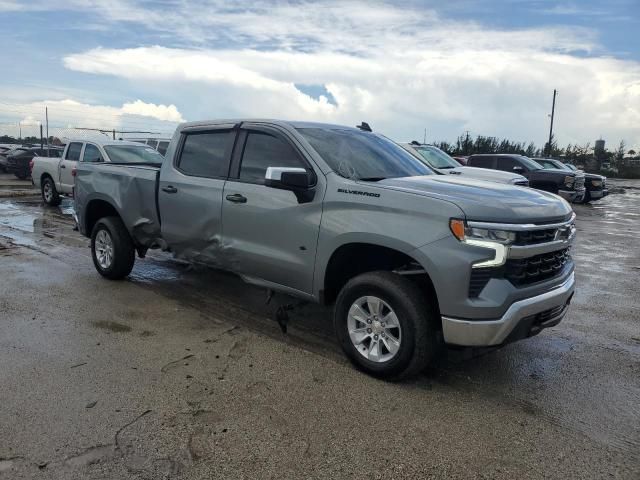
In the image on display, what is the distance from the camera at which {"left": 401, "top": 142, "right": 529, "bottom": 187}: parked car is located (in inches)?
454

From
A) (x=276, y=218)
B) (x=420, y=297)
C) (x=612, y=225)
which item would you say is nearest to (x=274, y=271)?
(x=276, y=218)

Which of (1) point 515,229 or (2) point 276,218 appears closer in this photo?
(1) point 515,229

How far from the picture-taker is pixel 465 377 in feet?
14.0

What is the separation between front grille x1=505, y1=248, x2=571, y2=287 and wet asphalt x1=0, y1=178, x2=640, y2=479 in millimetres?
716

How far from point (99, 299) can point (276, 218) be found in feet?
8.60

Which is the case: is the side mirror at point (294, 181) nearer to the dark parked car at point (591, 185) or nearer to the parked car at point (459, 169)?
the parked car at point (459, 169)

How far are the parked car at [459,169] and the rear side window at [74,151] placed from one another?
319 inches

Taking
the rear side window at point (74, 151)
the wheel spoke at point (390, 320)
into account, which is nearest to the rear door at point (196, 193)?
the wheel spoke at point (390, 320)

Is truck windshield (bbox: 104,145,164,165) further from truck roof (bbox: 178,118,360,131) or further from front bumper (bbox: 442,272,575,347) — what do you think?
front bumper (bbox: 442,272,575,347)

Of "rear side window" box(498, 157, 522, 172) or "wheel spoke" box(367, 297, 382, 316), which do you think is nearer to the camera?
"wheel spoke" box(367, 297, 382, 316)

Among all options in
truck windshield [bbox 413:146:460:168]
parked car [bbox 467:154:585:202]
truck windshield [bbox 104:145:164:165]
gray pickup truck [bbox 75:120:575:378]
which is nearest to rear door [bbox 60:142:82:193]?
truck windshield [bbox 104:145:164:165]

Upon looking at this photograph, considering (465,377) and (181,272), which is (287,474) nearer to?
(465,377)

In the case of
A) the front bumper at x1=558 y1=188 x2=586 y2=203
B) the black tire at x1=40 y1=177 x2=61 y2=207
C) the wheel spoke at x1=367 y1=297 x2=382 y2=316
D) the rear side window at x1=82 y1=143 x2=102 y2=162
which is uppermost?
the rear side window at x1=82 y1=143 x2=102 y2=162

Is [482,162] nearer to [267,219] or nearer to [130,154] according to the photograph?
[130,154]
